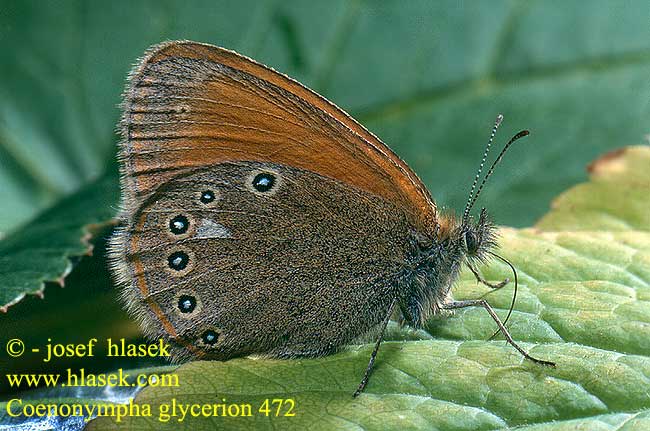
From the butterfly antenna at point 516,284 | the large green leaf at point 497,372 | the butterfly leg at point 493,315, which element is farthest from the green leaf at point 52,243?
the butterfly antenna at point 516,284

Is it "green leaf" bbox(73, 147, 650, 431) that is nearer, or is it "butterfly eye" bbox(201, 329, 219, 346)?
"green leaf" bbox(73, 147, 650, 431)

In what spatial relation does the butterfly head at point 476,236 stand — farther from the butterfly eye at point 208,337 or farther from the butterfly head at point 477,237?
the butterfly eye at point 208,337

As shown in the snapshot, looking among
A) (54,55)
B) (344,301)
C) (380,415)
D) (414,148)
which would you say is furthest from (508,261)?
(54,55)

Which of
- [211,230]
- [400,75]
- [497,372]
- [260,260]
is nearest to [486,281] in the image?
[497,372]

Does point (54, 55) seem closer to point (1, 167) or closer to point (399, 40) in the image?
point (1, 167)

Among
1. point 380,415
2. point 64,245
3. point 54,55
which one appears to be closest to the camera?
point 380,415

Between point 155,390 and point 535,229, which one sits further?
point 535,229

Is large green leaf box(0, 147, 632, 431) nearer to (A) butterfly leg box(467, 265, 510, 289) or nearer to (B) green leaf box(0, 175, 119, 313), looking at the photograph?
(A) butterfly leg box(467, 265, 510, 289)

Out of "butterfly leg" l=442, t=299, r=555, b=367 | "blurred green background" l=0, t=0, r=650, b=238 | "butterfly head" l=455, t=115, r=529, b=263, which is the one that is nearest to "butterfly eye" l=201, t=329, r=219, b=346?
"butterfly leg" l=442, t=299, r=555, b=367
